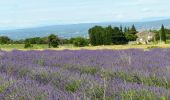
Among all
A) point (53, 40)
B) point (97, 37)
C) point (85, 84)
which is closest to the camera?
point (85, 84)

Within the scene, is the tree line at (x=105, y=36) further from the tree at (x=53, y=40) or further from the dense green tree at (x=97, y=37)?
the tree at (x=53, y=40)

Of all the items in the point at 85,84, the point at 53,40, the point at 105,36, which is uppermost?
the point at 85,84

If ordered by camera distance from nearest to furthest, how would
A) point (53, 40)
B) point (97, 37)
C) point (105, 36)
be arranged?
point (53, 40) < point (105, 36) < point (97, 37)

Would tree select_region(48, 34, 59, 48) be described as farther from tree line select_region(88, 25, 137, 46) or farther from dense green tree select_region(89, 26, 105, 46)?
tree line select_region(88, 25, 137, 46)

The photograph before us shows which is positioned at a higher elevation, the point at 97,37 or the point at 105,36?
the point at 105,36

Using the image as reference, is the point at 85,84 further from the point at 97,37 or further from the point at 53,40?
the point at 97,37

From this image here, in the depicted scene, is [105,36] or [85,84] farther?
[105,36]

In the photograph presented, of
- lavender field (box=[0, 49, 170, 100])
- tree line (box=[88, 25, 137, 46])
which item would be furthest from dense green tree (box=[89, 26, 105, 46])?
lavender field (box=[0, 49, 170, 100])

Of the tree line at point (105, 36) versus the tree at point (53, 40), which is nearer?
the tree at point (53, 40)

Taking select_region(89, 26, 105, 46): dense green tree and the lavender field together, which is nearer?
the lavender field

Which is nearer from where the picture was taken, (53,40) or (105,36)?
(53,40)

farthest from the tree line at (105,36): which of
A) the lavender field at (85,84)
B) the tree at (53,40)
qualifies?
the lavender field at (85,84)

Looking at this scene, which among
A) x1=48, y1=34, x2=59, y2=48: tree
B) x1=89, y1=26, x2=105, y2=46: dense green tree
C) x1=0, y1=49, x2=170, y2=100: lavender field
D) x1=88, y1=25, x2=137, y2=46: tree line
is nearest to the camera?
x1=0, y1=49, x2=170, y2=100: lavender field

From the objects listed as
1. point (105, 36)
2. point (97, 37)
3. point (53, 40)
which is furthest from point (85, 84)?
point (97, 37)
